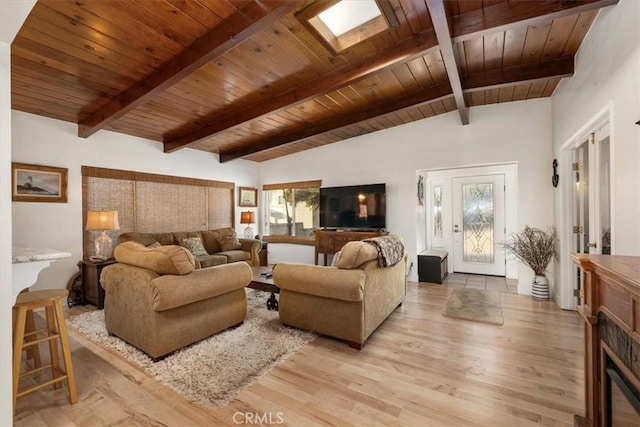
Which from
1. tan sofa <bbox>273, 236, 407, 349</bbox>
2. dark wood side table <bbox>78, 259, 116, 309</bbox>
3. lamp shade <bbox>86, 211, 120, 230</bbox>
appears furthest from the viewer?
lamp shade <bbox>86, 211, 120, 230</bbox>

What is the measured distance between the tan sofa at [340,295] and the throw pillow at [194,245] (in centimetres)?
263

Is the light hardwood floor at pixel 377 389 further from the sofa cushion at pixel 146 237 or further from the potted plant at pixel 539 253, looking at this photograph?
the sofa cushion at pixel 146 237

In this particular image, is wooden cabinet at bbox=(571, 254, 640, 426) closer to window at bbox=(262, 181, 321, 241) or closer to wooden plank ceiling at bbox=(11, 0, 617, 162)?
wooden plank ceiling at bbox=(11, 0, 617, 162)

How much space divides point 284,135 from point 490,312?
14.2ft

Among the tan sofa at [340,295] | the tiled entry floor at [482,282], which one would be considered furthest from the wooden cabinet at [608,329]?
the tiled entry floor at [482,282]

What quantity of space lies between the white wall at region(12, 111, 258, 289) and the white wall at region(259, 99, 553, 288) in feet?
10.3

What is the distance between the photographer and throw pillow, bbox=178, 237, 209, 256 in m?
4.85

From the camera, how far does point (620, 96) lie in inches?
80.4

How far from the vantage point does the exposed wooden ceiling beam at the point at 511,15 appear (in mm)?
2221

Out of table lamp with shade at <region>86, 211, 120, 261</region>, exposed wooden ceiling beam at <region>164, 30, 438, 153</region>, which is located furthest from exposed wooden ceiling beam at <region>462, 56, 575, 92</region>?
table lamp with shade at <region>86, 211, 120, 261</region>

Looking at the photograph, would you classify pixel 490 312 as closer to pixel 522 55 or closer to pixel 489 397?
pixel 489 397

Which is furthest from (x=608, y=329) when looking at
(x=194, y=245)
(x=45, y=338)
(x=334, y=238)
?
(x=194, y=245)

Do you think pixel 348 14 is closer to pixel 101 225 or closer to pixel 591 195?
pixel 591 195

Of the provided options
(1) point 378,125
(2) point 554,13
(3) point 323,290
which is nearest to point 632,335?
(3) point 323,290
